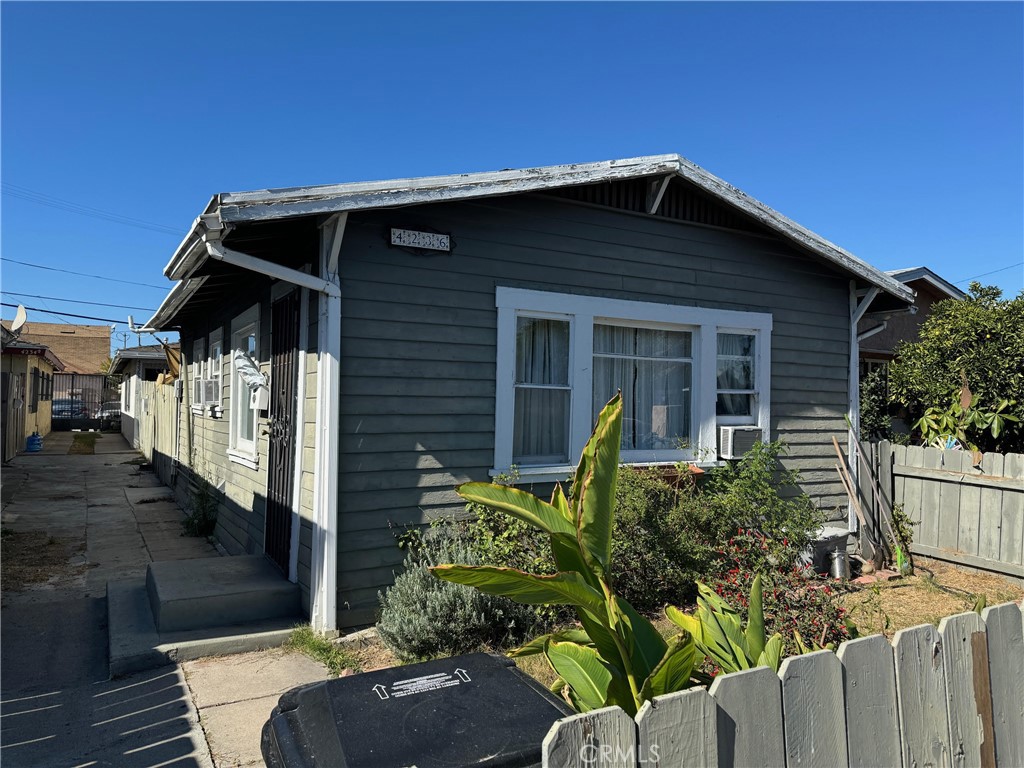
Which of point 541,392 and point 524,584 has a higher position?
point 541,392

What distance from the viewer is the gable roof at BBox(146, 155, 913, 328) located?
4.67m

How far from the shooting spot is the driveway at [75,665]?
3.66m

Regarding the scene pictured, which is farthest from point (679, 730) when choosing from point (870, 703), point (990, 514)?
point (990, 514)

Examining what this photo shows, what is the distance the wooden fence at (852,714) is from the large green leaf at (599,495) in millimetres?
572

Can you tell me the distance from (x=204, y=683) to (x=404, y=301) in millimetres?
3032

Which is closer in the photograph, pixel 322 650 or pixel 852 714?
pixel 852 714

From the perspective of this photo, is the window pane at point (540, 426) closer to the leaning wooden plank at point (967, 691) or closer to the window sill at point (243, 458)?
the window sill at point (243, 458)

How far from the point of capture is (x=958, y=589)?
6.97 metres

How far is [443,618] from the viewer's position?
4820 millimetres

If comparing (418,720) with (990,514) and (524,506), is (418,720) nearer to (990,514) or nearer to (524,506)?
(524,506)

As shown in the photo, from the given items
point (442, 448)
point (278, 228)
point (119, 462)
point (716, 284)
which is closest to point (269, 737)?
point (442, 448)

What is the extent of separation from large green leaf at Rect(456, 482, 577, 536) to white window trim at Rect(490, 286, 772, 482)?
3.74 m

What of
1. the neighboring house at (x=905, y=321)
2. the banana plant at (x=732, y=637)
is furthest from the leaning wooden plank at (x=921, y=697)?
the neighboring house at (x=905, y=321)

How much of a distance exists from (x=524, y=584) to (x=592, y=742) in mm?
543
